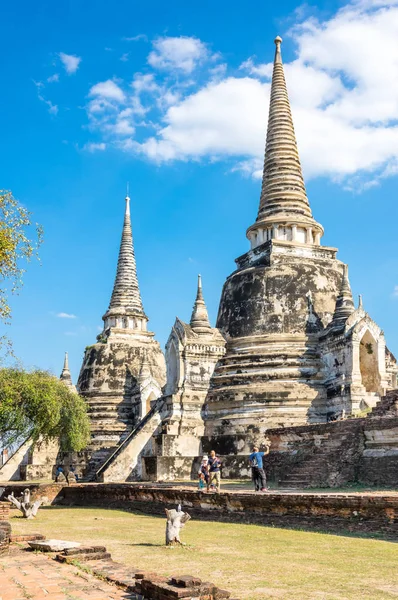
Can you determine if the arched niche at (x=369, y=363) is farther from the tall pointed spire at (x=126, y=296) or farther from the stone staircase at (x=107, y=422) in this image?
the tall pointed spire at (x=126, y=296)

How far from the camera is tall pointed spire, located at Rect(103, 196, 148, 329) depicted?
4419 cm

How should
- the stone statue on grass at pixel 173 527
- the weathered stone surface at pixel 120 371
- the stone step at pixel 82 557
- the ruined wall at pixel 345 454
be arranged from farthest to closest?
the weathered stone surface at pixel 120 371
the ruined wall at pixel 345 454
the stone statue on grass at pixel 173 527
the stone step at pixel 82 557

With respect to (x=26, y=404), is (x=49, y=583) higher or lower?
lower

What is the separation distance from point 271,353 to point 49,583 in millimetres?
20476

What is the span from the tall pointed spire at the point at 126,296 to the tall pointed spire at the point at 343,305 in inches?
741

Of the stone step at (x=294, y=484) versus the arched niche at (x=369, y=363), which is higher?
the arched niche at (x=369, y=363)

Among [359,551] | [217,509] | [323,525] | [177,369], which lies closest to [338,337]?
[177,369]

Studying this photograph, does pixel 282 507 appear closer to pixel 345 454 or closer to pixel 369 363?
pixel 345 454

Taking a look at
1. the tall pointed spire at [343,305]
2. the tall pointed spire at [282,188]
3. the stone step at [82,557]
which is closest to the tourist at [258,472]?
the stone step at [82,557]

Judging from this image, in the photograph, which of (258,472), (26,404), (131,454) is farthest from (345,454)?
(26,404)

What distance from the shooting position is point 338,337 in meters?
26.7

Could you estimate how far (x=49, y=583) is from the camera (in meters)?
7.79

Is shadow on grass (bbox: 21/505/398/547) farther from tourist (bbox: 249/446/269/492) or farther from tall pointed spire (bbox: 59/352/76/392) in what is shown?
tall pointed spire (bbox: 59/352/76/392)

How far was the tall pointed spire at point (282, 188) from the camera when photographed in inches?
1246
